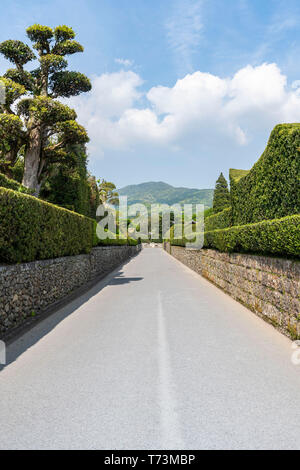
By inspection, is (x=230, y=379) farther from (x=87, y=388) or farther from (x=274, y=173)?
(x=274, y=173)

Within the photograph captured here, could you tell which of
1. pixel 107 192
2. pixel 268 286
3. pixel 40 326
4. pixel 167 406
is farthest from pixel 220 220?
pixel 107 192

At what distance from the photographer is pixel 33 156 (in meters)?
21.6

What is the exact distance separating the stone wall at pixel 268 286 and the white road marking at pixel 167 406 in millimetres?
2570

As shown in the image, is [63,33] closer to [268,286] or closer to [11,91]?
[11,91]

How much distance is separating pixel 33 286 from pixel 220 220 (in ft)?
32.1

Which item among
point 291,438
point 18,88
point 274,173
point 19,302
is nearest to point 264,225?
point 274,173

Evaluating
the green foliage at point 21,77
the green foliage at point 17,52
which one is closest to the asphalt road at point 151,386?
the green foliage at point 21,77

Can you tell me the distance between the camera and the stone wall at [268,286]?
6223 mm

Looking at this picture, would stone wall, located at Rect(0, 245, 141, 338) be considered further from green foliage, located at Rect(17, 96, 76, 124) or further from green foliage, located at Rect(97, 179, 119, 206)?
green foliage, located at Rect(97, 179, 119, 206)

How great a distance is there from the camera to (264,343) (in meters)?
5.95

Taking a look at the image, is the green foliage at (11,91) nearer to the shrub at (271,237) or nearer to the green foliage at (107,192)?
the shrub at (271,237)

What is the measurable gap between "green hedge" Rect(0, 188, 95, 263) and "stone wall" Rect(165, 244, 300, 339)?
19.4ft

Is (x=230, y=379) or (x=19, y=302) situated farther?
(x=19, y=302)

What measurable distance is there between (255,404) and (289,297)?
331 centimetres
